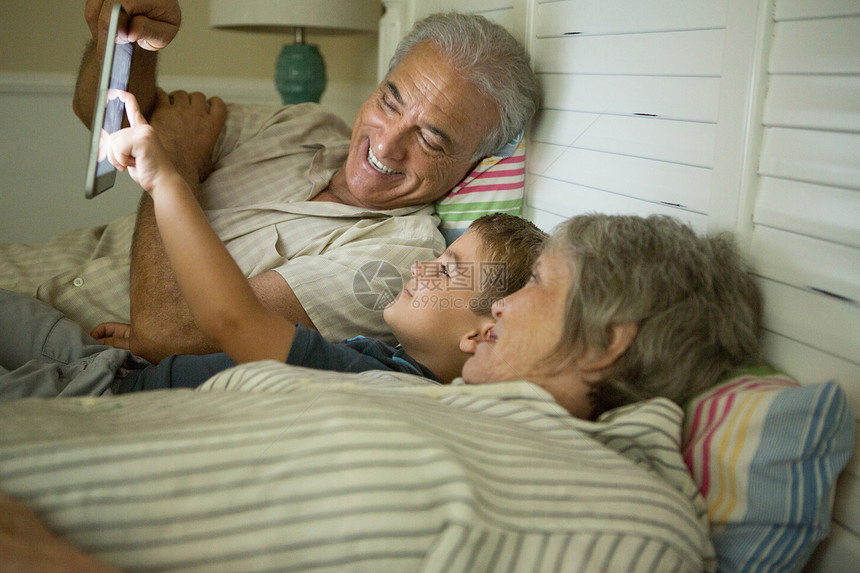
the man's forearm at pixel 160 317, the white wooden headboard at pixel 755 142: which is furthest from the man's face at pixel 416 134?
the man's forearm at pixel 160 317

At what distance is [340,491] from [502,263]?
614mm

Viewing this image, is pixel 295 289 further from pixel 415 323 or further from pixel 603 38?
pixel 603 38

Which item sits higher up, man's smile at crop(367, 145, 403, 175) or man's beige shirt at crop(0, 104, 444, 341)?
man's smile at crop(367, 145, 403, 175)

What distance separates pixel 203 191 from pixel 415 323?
770 millimetres

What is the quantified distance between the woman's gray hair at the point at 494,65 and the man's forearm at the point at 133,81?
2.21ft

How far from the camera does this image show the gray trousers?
1052mm

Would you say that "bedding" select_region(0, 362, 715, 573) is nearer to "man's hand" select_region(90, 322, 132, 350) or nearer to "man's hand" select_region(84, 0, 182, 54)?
"man's hand" select_region(90, 322, 132, 350)

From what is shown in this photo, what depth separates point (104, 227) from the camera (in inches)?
74.9

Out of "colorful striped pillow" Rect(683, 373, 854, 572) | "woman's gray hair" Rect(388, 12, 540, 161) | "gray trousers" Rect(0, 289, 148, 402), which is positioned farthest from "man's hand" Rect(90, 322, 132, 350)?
"colorful striped pillow" Rect(683, 373, 854, 572)

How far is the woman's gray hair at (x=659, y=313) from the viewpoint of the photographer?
2.91ft

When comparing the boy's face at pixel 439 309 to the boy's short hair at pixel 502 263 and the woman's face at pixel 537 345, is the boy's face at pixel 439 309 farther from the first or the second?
the woman's face at pixel 537 345

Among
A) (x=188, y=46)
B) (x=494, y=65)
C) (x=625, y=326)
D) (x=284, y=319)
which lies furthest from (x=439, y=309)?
(x=188, y=46)

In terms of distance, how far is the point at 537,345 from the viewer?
0.91 metres

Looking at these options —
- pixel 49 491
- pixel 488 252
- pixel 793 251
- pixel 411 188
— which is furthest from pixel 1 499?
pixel 411 188
